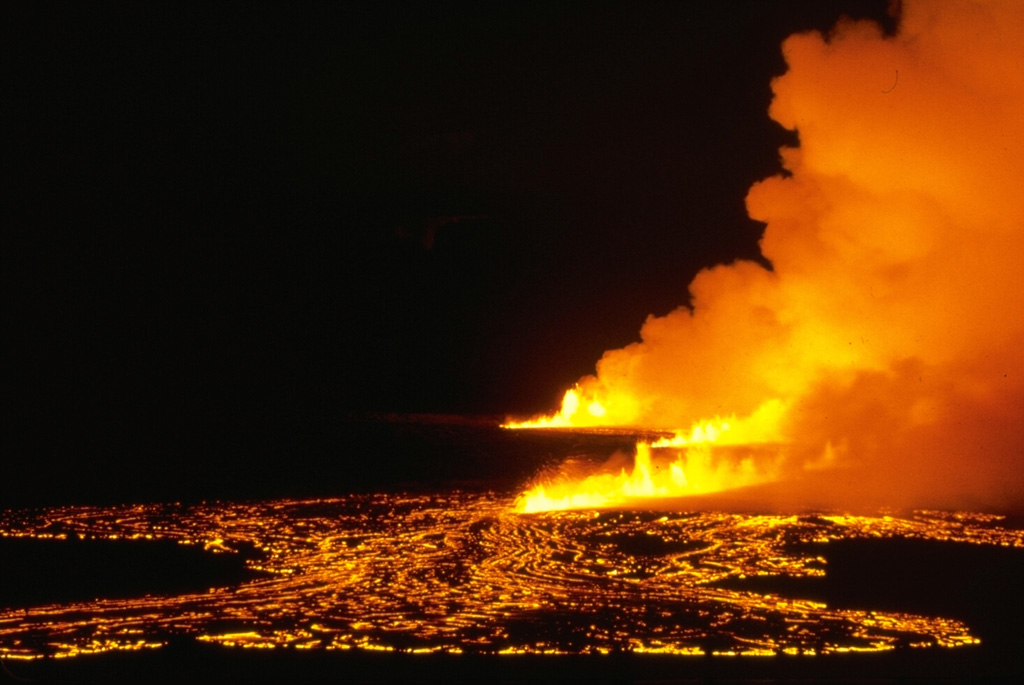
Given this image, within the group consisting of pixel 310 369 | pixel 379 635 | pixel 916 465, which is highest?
pixel 310 369

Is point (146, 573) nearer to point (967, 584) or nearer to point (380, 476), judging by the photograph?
point (967, 584)

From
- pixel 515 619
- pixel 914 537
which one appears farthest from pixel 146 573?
pixel 914 537

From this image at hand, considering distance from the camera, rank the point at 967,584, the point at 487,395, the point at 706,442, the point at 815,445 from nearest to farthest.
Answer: the point at 967,584, the point at 815,445, the point at 706,442, the point at 487,395

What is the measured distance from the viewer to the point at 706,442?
3962cm

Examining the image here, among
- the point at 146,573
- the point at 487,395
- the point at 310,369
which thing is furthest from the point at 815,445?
the point at 310,369

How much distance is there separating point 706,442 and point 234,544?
23.9 m

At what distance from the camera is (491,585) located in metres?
16.1

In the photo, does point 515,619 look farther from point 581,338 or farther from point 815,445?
point 581,338

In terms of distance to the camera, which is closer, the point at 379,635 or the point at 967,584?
the point at 379,635

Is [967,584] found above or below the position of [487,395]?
below

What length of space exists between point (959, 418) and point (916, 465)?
2.61m

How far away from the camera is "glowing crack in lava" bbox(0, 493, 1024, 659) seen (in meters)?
13.2

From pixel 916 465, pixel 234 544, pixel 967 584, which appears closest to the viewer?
pixel 967 584

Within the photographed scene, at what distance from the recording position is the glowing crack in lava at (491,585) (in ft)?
43.3
